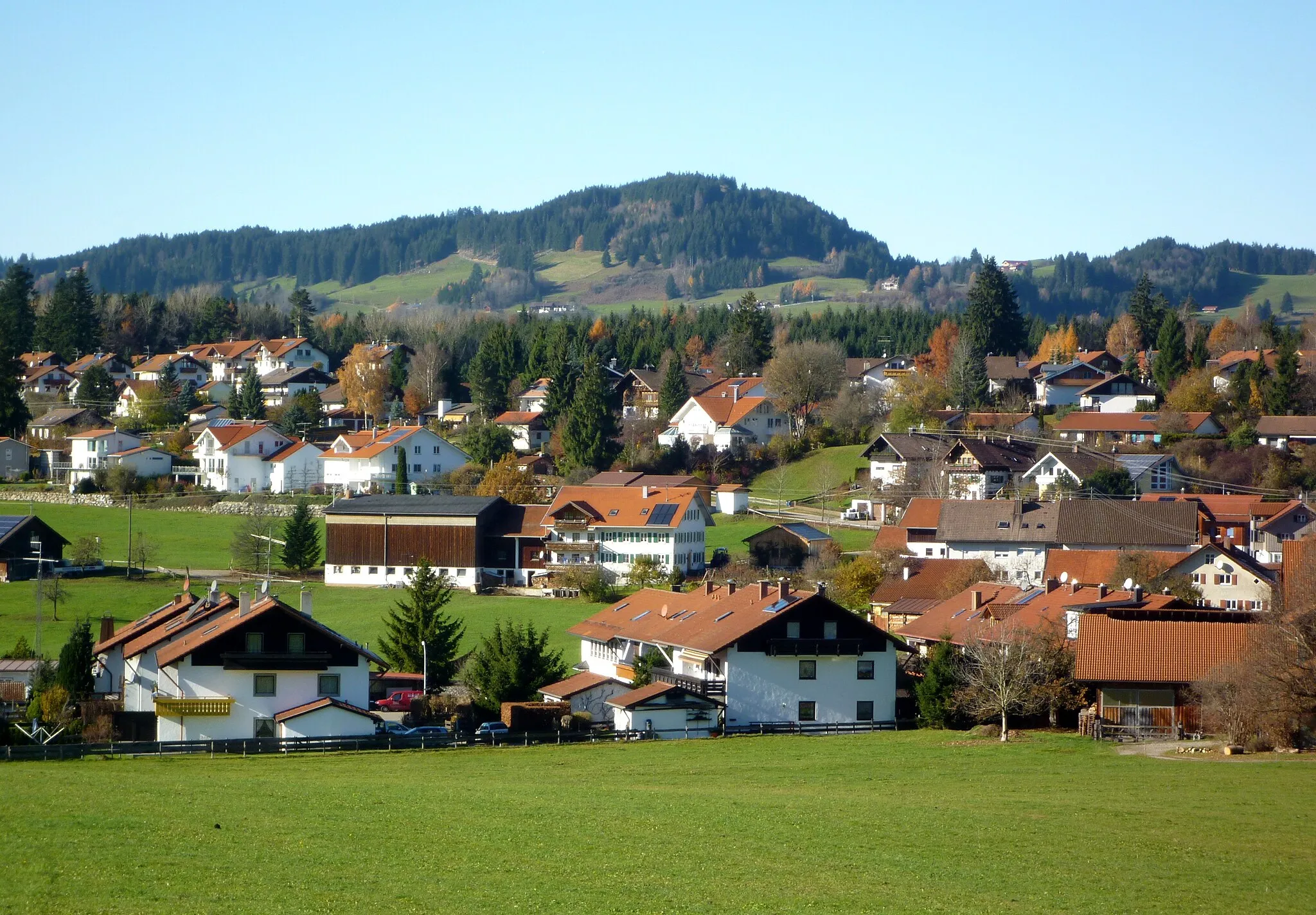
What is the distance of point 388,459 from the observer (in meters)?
86.4

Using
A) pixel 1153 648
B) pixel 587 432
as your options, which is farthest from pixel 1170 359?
pixel 1153 648

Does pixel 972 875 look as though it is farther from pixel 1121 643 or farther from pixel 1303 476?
pixel 1303 476

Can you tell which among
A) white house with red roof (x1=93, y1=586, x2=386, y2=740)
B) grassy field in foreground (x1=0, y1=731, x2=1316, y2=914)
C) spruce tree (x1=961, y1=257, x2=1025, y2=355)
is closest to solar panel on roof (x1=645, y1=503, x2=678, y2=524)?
white house with red roof (x1=93, y1=586, x2=386, y2=740)

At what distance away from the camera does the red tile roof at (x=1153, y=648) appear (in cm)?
3350

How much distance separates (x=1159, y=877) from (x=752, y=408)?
7795 centimetres

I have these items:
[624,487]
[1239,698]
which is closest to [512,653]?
[1239,698]

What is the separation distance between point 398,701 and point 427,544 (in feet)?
87.2

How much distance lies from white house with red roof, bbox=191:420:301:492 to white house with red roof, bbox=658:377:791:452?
24.4 metres

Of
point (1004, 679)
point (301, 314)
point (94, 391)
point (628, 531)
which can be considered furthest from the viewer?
point (301, 314)

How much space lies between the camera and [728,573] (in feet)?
206

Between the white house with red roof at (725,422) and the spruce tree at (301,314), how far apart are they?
56.9 m

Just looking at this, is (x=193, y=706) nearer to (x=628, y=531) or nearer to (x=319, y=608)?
(x=319, y=608)

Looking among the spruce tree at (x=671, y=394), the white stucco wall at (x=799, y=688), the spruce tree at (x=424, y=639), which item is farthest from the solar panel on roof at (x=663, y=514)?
the spruce tree at (x=671, y=394)

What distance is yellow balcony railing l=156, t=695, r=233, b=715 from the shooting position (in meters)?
33.8
